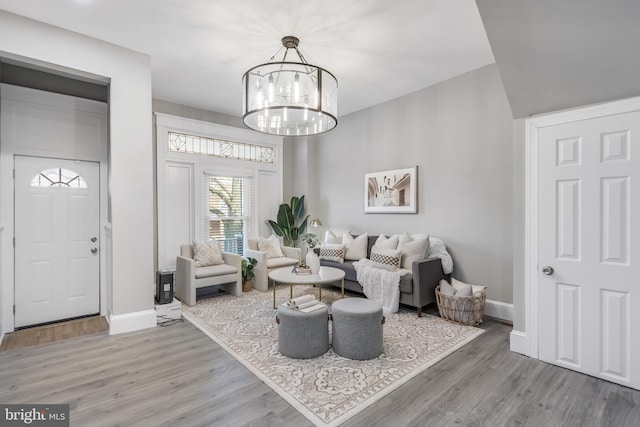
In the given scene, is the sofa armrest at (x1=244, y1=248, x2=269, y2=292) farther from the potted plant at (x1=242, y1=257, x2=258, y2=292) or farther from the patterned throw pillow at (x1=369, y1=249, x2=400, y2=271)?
the patterned throw pillow at (x1=369, y1=249, x2=400, y2=271)

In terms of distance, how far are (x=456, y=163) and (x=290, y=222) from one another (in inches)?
133

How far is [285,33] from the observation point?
317cm

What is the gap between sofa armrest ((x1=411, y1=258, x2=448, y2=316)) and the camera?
12.4 feet

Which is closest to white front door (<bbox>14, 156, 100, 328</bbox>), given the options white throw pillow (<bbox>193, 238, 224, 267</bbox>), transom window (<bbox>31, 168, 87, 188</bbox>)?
transom window (<bbox>31, 168, 87, 188</bbox>)

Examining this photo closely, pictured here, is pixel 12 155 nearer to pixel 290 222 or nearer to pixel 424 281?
pixel 290 222

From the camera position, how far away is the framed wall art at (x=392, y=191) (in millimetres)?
4785

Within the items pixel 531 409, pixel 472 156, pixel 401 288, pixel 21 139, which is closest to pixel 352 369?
pixel 531 409

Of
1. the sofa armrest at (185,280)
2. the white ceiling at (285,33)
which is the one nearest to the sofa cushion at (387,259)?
the white ceiling at (285,33)

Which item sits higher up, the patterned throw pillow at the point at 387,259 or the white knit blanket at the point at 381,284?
the patterned throw pillow at the point at 387,259

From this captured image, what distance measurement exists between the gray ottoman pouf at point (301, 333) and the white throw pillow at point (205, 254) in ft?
7.98

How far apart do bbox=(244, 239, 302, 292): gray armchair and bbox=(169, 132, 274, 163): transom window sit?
5.68 feet

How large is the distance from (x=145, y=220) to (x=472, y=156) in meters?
4.23

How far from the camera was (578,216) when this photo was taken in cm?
250

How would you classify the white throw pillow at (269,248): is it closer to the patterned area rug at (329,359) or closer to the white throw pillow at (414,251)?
the patterned area rug at (329,359)
